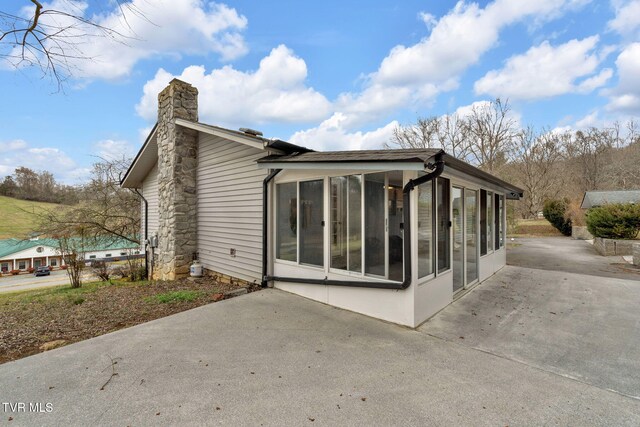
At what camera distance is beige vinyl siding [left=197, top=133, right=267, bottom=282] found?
19.4 feet

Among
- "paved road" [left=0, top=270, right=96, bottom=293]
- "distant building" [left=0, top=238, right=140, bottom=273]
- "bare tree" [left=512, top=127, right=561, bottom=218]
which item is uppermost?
"bare tree" [left=512, top=127, right=561, bottom=218]

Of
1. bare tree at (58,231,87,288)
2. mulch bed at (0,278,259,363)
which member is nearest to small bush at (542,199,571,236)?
mulch bed at (0,278,259,363)

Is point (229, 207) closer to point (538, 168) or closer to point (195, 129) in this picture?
point (195, 129)

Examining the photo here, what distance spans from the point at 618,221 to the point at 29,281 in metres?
31.6

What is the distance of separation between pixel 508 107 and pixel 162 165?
2229 cm

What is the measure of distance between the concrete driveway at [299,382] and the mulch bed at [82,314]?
0.51 m

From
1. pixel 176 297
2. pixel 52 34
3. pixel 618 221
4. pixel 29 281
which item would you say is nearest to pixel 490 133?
pixel 618 221

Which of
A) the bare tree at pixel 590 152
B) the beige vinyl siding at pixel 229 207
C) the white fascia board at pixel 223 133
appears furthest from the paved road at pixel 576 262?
the bare tree at pixel 590 152

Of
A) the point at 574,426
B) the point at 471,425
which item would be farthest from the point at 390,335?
the point at 574,426

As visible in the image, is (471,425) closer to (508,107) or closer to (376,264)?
(376,264)

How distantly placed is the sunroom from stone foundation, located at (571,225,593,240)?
575 inches

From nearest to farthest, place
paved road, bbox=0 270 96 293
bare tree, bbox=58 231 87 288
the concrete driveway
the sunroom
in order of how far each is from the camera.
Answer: the concrete driveway
the sunroom
bare tree, bbox=58 231 87 288
paved road, bbox=0 270 96 293

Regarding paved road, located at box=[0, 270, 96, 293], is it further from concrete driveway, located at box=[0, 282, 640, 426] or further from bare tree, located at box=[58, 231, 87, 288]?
concrete driveway, located at box=[0, 282, 640, 426]

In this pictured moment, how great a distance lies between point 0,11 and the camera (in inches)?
100
